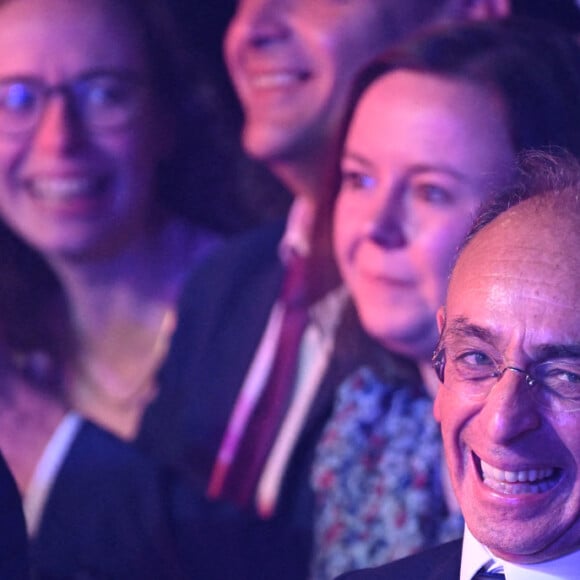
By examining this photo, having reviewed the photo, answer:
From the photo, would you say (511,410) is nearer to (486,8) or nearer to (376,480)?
(376,480)

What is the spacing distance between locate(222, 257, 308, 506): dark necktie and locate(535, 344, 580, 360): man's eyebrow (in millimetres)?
1450

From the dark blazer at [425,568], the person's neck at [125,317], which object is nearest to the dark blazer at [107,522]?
the person's neck at [125,317]

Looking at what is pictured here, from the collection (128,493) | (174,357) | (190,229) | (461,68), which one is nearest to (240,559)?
(128,493)

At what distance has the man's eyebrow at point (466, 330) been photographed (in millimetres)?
1659

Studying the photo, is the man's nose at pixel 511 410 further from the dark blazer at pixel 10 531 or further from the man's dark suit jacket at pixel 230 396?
the man's dark suit jacket at pixel 230 396

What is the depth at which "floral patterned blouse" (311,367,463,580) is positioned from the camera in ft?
8.80

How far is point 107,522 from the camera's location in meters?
3.14

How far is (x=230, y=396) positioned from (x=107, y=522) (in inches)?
20.6

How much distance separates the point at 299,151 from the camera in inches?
121

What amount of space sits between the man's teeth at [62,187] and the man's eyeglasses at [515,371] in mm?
1765

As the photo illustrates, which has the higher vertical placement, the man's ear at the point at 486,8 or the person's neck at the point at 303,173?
the man's ear at the point at 486,8

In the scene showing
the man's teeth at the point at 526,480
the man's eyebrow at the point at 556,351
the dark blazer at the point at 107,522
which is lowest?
the dark blazer at the point at 107,522

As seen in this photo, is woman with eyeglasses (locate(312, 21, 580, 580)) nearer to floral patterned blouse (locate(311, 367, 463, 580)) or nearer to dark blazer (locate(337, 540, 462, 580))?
floral patterned blouse (locate(311, 367, 463, 580))

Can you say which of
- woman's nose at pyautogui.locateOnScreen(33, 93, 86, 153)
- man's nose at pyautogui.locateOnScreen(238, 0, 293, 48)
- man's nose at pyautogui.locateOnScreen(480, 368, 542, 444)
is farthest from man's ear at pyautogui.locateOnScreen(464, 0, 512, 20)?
man's nose at pyautogui.locateOnScreen(480, 368, 542, 444)
